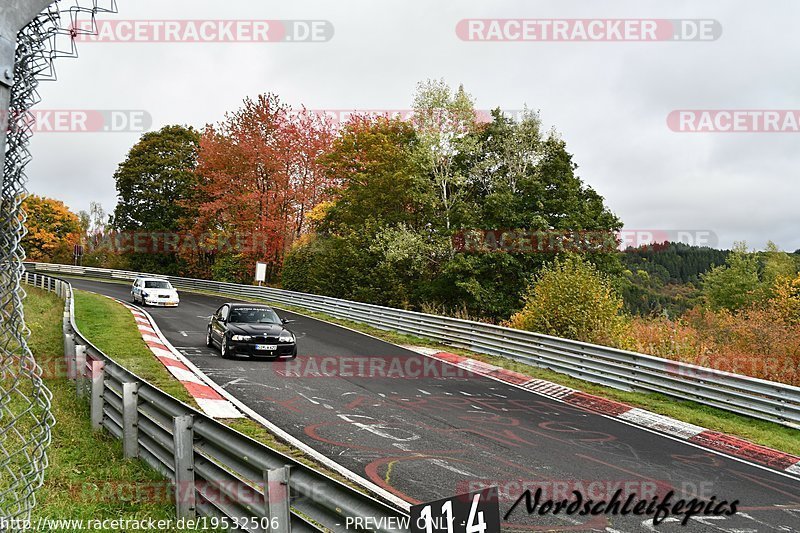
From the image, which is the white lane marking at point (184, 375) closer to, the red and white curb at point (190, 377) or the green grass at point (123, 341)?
the red and white curb at point (190, 377)

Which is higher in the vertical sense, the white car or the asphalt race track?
the white car

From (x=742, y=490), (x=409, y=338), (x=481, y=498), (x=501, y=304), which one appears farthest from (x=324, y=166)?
(x=481, y=498)

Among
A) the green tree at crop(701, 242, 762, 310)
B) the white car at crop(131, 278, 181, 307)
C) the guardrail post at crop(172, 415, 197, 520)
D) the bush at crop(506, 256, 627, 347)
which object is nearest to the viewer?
the guardrail post at crop(172, 415, 197, 520)

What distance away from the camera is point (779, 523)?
717cm

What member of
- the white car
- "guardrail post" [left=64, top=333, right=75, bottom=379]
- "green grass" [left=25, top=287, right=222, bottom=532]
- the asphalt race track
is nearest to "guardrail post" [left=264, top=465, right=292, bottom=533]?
"green grass" [left=25, top=287, right=222, bottom=532]

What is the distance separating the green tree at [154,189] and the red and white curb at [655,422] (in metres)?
44.8

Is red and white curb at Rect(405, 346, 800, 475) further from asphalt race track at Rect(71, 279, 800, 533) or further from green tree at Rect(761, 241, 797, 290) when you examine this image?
green tree at Rect(761, 241, 797, 290)

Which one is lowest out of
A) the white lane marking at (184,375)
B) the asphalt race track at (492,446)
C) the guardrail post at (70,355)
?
the asphalt race track at (492,446)


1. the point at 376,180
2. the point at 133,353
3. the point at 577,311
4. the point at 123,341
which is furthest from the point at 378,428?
the point at 376,180

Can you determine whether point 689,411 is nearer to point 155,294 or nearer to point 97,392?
point 97,392

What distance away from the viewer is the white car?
29.4 metres

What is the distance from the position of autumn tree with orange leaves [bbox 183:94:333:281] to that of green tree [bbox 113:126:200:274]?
10.7 meters

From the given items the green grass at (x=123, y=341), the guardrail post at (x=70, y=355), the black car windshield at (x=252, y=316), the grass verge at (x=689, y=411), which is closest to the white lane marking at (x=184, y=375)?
the green grass at (x=123, y=341)

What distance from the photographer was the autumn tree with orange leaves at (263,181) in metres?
43.5
